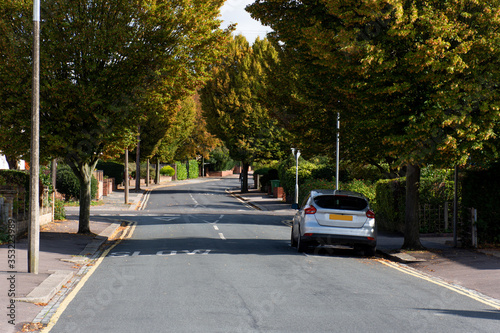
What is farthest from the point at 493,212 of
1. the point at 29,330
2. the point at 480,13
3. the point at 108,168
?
the point at 108,168

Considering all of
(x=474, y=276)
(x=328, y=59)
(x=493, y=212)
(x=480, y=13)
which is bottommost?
(x=474, y=276)

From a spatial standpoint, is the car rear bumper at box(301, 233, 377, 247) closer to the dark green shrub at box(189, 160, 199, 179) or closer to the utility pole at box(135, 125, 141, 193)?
the utility pole at box(135, 125, 141, 193)

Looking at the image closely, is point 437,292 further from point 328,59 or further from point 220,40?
point 220,40

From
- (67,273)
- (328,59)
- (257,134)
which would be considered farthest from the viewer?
(257,134)

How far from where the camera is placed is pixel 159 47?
18344mm

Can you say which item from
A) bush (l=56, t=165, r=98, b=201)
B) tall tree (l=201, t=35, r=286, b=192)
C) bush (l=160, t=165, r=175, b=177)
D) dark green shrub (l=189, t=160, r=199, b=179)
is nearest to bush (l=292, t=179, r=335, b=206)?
bush (l=56, t=165, r=98, b=201)

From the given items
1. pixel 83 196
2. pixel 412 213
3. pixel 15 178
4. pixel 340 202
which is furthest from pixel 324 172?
pixel 340 202

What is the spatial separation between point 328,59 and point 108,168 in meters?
45.2

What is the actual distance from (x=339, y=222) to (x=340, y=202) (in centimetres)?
61

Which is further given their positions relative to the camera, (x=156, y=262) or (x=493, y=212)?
(x=493, y=212)

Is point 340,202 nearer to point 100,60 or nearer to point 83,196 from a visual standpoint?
point 100,60

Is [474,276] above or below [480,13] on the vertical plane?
below

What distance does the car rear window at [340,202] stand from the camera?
48.3 ft

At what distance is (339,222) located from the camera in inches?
569
